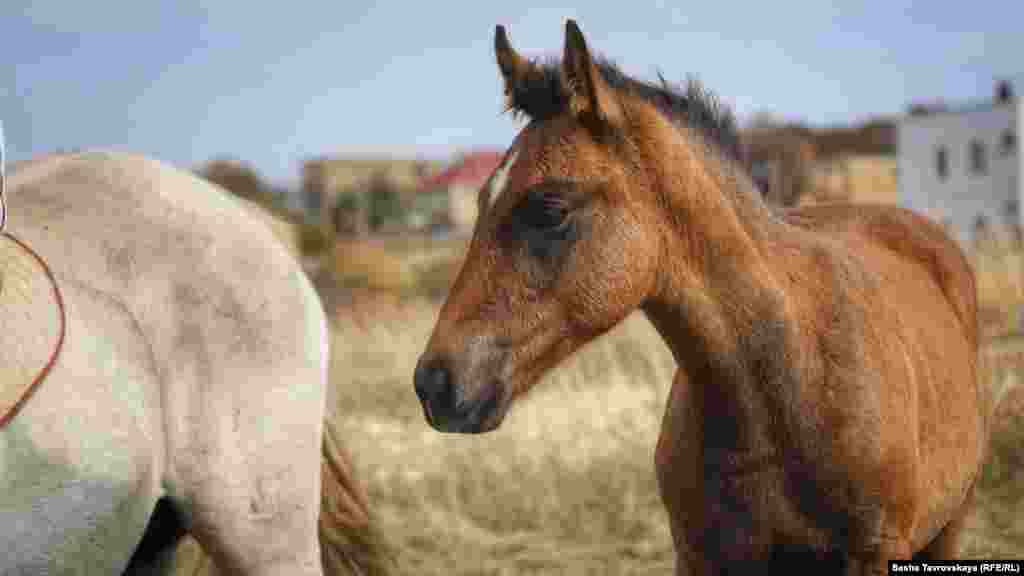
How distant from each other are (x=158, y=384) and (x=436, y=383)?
932mm

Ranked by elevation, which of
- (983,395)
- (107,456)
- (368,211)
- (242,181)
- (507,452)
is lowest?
(368,211)

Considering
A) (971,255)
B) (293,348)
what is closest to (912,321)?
(293,348)

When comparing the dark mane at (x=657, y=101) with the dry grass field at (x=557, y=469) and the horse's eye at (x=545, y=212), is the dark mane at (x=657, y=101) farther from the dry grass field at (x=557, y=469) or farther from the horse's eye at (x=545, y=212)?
the dry grass field at (x=557, y=469)

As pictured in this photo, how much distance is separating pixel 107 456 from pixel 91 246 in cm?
62

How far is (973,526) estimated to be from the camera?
17.0ft

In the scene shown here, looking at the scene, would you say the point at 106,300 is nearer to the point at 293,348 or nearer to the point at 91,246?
the point at 91,246

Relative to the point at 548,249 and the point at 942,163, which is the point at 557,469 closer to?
the point at 548,249

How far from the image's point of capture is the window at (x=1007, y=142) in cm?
4244

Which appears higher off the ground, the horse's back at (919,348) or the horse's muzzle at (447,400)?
the horse's muzzle at (447,400)

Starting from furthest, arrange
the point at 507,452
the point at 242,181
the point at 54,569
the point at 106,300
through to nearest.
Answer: the point at 242,181 < the point at 507,452 < the point at 106,300 < the point at 54,569

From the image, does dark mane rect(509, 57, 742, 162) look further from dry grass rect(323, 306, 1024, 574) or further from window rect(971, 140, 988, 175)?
window rect(971, 140, 988, 175)

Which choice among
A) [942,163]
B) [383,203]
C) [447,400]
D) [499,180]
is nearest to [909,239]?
[499,180]

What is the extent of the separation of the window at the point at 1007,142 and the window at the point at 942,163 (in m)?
3.00

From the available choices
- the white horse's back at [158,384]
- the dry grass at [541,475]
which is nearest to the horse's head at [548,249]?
the white horse's back at [158,384]
